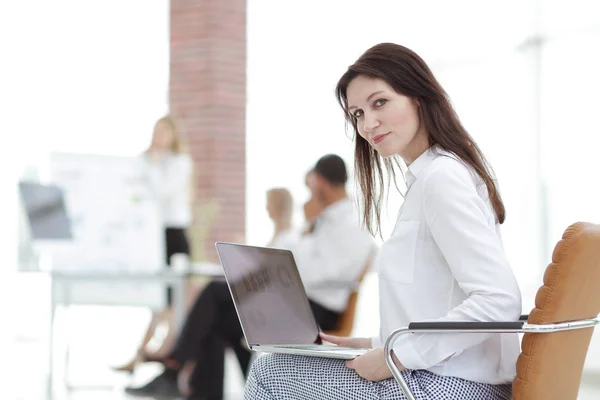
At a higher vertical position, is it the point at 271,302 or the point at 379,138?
the point at 379,138

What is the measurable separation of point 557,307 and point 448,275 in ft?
0.70

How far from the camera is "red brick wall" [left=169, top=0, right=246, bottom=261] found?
668 centimetres

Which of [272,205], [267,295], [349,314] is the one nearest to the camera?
[267,295]

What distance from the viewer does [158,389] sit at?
178 inches

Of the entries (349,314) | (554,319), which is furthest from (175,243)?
(554,319)

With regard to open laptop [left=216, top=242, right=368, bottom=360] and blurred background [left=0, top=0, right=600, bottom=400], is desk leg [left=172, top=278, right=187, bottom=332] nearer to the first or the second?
blurred background [left=0, top=0, right=600, bottom=400]

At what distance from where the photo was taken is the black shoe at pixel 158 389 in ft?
14.9

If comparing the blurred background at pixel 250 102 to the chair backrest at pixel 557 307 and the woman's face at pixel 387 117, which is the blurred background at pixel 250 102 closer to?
the woman's face at pixel 387 117

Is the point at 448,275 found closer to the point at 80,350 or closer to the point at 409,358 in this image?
the point at 409,358

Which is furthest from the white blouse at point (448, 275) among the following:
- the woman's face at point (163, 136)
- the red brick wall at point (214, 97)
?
the red brick wall at point (214, 97)

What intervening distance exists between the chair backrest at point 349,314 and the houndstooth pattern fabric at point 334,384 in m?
2.17

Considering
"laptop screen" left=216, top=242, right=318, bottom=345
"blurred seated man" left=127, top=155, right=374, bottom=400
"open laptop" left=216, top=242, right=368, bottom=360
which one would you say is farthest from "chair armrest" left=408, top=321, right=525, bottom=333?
"blurred seated man" left=127, top=155, right=374, bottom=400

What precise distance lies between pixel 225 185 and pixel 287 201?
2154mm

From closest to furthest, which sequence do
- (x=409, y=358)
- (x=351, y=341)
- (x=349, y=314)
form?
(x=409, y=358)
(x=351, y=341)
(x=349, y=314)
